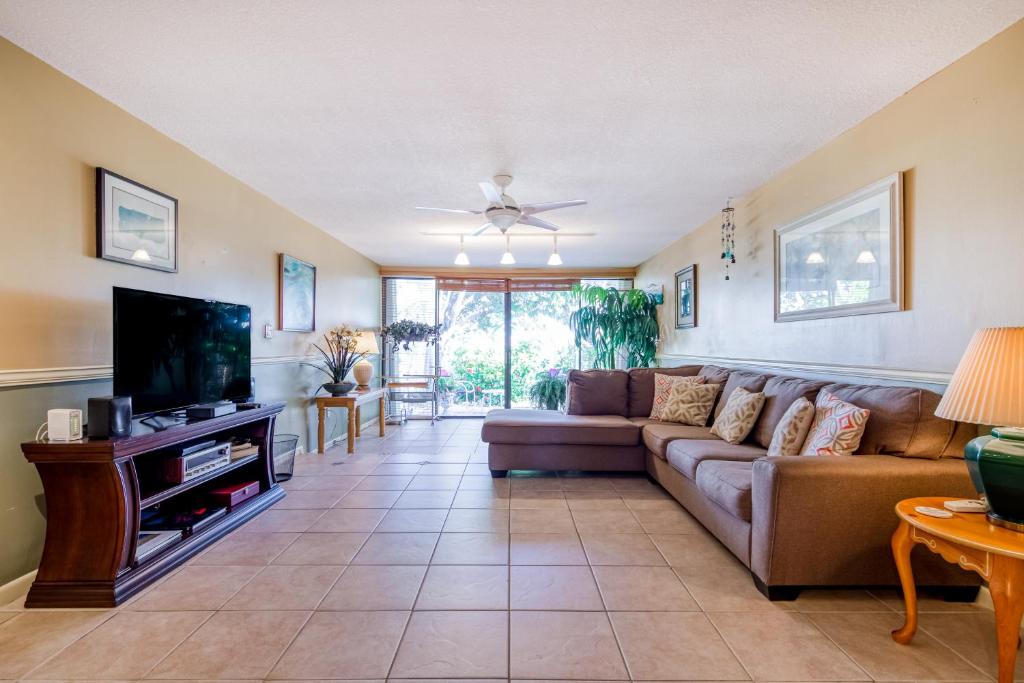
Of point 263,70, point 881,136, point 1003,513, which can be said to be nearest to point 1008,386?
point 1003,513

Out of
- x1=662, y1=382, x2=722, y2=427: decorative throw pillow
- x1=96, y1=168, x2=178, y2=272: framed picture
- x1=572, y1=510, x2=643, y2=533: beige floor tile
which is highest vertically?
x1=96, y1=168, x2=178, y2=272: framed picture

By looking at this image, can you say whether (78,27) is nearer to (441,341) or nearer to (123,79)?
(123,79)

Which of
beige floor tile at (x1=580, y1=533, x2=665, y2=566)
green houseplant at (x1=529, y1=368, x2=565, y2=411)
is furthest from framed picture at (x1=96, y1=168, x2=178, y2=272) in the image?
green houseplant at (x1=529, y1=368, x2=565, y2=411)

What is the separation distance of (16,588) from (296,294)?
2.81 metres

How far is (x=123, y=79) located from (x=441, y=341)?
5.10m

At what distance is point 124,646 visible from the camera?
5.53 feet

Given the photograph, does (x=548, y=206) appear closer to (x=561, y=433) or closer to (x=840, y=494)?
(x=561, y=433)

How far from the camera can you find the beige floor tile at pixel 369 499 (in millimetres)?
3127

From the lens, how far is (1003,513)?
146 cm

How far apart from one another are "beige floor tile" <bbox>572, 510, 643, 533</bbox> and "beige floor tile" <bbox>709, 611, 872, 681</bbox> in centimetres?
88

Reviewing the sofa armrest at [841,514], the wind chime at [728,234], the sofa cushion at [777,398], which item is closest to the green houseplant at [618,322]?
the wind chime at [728,234]

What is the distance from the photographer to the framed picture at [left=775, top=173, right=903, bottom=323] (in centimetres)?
237

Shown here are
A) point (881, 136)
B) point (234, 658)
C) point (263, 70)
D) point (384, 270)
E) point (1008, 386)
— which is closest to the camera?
point (1008, 386)

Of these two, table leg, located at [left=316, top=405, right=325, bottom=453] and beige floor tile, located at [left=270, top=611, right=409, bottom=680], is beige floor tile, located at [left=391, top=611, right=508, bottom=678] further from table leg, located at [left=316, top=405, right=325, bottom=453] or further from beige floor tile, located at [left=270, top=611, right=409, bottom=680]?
table leg, located at [left=316, top=405, right=325, bottom=453]
